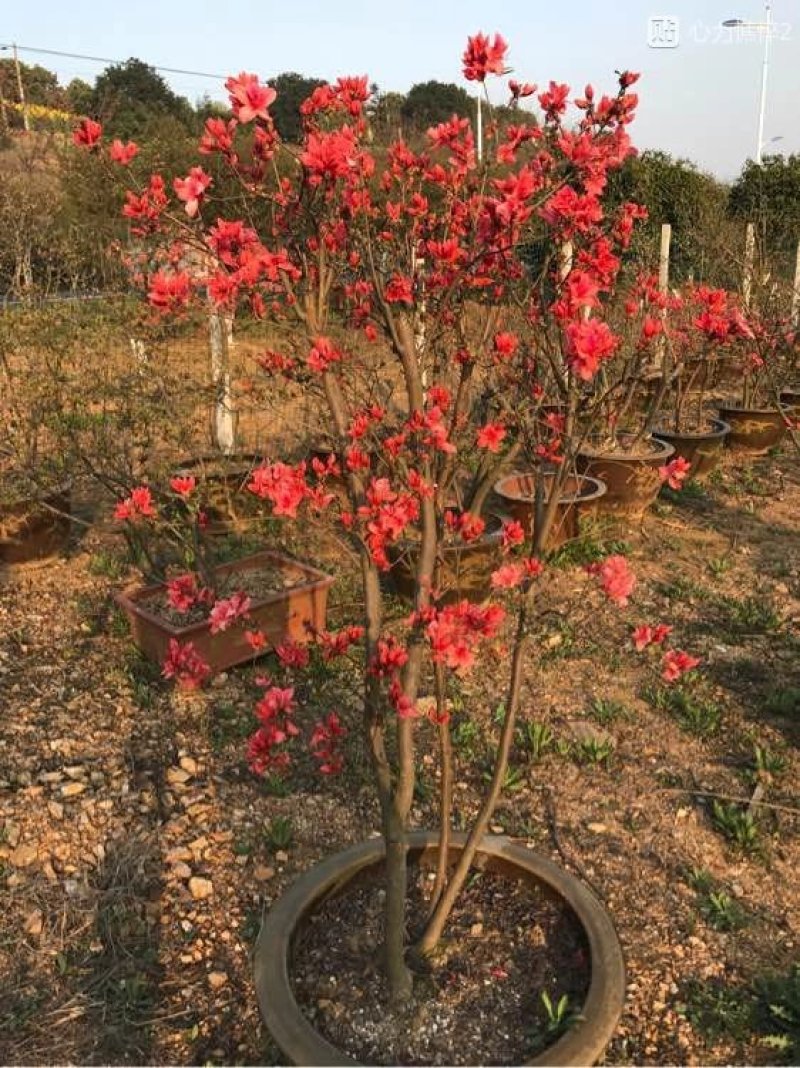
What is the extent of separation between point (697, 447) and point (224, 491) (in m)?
3.71

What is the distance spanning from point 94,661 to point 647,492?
3565 millimetres

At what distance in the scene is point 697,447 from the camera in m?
6.69

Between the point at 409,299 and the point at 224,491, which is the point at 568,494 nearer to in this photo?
the point at 224,491

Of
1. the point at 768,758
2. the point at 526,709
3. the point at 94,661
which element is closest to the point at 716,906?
the point at 768,758

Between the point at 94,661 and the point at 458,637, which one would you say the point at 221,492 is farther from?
the point at 458,637

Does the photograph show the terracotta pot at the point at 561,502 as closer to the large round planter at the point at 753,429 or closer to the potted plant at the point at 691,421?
the potted plant at the point at 691,421

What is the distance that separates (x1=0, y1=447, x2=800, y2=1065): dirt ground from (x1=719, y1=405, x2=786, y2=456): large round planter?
3.43m

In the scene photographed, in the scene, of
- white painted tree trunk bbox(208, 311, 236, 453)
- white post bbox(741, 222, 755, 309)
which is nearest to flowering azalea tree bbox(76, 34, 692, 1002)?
white painted tree trunk bbox(208, 311, 236, 453)

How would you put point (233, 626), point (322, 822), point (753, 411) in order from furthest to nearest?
point (753, 411) → point (233, 626) → point (322, 822)

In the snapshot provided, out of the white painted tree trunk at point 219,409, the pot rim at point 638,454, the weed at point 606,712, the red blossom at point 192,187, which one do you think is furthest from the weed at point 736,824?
the white painted tree trunk at point 219,409

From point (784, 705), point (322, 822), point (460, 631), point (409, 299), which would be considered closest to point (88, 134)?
point (409, 299)

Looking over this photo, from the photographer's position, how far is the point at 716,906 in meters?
2.49

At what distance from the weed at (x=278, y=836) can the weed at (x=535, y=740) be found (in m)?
0.94

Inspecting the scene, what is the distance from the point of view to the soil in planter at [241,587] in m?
3.82
